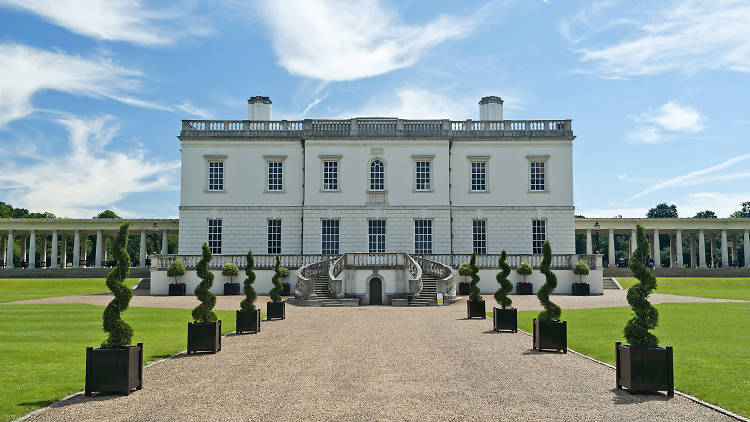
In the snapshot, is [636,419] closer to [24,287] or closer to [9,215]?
[24,287]

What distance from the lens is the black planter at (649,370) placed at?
9.80 meters

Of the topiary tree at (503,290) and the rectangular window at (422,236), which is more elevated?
the rectangular window at (422,236)

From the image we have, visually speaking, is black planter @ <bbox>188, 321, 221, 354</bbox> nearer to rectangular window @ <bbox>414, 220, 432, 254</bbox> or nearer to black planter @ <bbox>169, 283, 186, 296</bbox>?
black planter @ <bbox>169, 283, 186, 296</bbox>

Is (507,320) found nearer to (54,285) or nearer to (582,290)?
(582,290)

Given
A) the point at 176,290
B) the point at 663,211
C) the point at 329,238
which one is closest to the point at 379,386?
the point at 176,290

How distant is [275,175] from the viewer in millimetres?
42844

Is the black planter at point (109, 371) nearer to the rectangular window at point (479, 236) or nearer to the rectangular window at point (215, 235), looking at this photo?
the rectangular window at point (215, 235)

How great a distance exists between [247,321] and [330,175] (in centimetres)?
2453

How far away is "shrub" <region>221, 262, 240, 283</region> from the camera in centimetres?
3644

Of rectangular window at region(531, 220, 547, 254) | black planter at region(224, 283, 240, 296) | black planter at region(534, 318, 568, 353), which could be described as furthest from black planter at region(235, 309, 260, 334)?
rectangular window at region(531, 220, 547, 254)

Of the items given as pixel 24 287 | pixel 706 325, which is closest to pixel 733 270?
pixel 706 325

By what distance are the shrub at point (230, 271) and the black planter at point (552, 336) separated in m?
25.4

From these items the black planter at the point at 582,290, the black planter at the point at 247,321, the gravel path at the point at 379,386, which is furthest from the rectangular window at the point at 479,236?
the black planter at the point at 247,321

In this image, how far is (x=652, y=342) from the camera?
32.8 ft
